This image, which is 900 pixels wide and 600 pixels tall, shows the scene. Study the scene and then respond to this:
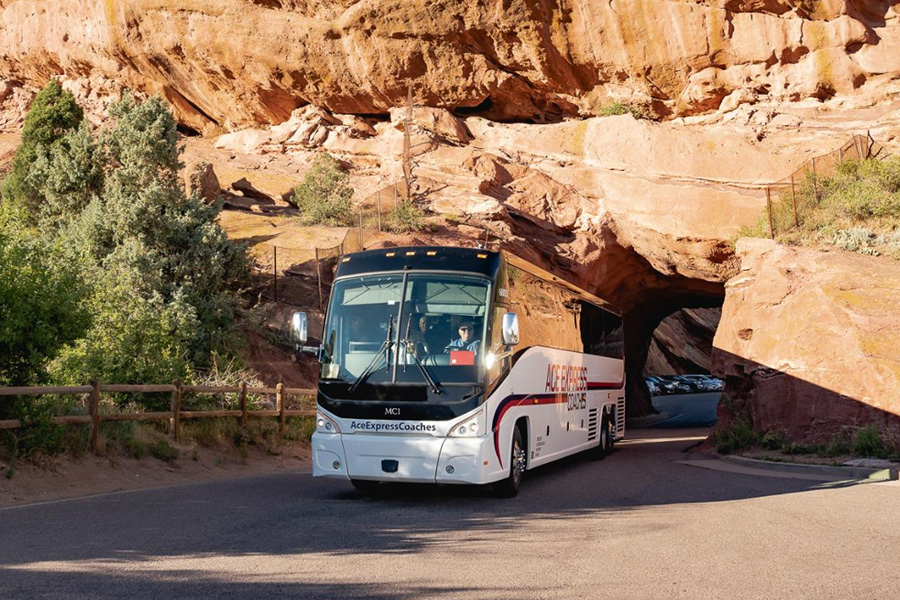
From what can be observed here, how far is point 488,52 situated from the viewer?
3469 cm

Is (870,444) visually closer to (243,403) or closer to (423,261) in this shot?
(423,261)

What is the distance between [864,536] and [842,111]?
27120 mm

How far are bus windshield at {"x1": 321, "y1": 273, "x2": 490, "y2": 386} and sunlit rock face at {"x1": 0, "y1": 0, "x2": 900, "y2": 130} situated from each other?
24.0 m

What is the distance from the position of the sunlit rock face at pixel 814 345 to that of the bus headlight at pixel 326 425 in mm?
10934

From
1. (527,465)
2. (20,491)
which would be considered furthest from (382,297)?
(20,491)

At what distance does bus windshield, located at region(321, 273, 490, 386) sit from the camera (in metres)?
10.8

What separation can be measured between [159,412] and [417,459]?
6837 mm

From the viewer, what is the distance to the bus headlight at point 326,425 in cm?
1103

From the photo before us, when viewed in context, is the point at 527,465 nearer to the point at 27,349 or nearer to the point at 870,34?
the point at 27,349

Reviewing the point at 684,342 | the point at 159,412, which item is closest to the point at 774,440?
the point at 159,412

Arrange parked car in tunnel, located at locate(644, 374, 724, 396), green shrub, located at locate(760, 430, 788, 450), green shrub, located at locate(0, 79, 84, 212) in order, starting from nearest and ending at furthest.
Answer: green shrub, located at locate(760, 430, 788, 450), green shrub, located at locate(0, 79, 84, 212), parked car in tunnel, located at locate(644, 374, 724, 396)

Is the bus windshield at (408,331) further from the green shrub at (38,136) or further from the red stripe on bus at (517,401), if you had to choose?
the green shrub at (38,136)

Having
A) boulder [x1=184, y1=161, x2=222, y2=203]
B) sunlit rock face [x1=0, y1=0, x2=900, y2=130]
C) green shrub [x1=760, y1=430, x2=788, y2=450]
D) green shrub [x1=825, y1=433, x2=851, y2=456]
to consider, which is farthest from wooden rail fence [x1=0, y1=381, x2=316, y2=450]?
sunlit rock face [x1=0, y1=0, x2=900, y2=130]

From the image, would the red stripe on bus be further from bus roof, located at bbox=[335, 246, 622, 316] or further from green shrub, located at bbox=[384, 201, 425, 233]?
green shrub, located at bbox=[384, 201, 425, 233]
